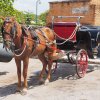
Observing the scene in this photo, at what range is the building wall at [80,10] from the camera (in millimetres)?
25594

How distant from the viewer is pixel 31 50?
31.8ft

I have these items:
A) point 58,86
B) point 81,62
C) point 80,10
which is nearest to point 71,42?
point 81,62

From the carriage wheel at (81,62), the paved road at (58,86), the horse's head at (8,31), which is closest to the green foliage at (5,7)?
the paved road at (58,86)

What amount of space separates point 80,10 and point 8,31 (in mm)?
18349

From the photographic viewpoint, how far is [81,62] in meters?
11.8

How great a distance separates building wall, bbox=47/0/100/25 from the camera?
25.6 m

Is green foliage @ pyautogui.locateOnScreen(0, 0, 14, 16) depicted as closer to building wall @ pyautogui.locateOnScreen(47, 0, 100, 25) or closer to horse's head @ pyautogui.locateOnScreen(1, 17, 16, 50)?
horse's head @ pyautogui.locateOnScreen(1, 17, 16, 50)

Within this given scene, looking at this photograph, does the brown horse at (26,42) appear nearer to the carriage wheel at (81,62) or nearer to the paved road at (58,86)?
the paved road at (58,86)

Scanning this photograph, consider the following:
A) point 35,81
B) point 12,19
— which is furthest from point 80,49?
point 12,19

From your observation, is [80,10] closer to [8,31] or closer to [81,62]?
[81,62]

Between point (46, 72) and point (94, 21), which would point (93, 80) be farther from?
point (94, 21)

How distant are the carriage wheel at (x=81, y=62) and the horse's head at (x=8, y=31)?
3.08 meters

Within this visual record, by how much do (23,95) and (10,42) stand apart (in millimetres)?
1388

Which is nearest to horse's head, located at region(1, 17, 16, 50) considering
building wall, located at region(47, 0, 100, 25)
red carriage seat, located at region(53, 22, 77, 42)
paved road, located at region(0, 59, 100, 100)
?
paved road, located at region(0, 59, 100, 100)
